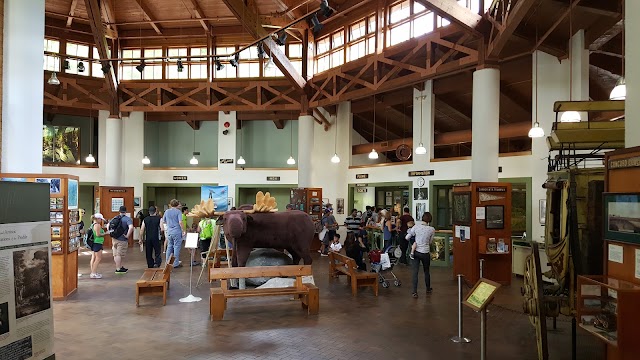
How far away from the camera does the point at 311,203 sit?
1625cm

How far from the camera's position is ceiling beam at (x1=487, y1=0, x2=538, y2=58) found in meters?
7.93

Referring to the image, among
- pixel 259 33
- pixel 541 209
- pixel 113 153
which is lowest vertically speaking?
pixel 541 209

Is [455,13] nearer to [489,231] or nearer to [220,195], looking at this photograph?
[489,231]

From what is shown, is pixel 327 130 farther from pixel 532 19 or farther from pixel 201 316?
pixel 201 316

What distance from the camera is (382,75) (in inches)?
566

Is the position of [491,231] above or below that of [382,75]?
below

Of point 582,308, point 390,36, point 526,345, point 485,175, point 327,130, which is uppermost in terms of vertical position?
point 390,36

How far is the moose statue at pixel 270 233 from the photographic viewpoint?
8969mm

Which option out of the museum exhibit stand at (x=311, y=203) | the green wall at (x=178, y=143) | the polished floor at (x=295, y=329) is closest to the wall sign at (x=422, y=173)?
the museum exhibit stand at (x=311, y=203)

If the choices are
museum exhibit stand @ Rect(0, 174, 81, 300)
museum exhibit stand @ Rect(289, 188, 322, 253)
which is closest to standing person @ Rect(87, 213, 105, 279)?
museum exhibit stand @ Rect(0, 174, 81, 300)

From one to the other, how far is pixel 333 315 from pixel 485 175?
5086 mm

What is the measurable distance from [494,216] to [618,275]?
5959mm

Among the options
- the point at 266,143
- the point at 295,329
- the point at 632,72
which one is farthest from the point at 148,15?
the point at 632,72

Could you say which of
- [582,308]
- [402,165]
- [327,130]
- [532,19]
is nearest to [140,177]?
[327,130]
